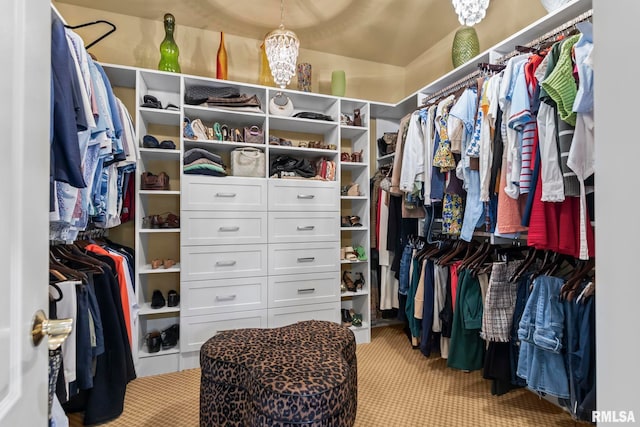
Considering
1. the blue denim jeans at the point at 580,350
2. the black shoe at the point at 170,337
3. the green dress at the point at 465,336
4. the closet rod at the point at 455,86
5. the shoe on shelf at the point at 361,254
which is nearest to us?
the blue denim jeans at the point at 580,350

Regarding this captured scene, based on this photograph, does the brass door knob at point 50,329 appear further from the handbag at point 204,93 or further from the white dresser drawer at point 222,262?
the handbag at point 204,93

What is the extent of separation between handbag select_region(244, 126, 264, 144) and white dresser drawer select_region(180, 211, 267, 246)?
59cm

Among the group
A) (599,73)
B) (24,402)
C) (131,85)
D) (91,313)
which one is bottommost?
(91,313)

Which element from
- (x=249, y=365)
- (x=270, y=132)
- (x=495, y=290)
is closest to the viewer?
(x=249, y=365)

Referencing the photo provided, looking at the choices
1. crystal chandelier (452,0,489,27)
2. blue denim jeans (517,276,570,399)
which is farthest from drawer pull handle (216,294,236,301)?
crystal chandelier (452,0,489,27)

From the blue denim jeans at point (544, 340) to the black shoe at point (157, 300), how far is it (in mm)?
2366

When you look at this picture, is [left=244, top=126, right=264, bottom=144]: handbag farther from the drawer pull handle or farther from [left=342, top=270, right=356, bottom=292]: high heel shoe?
[left=342, top=270, right=356, bottom=292]: high heel shoe

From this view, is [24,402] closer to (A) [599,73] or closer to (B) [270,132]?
(A) [599,73]

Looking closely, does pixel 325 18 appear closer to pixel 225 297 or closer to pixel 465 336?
pixel 225 297

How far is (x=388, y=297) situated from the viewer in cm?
292

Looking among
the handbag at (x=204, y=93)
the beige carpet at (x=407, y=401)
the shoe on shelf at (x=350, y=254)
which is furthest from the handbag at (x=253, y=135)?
the beige carpet at (x=407, y=401)

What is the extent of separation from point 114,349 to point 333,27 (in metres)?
2.87

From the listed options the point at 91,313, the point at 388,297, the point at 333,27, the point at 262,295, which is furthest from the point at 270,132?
the point at 91,313

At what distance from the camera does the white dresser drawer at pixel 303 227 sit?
8.53ft
